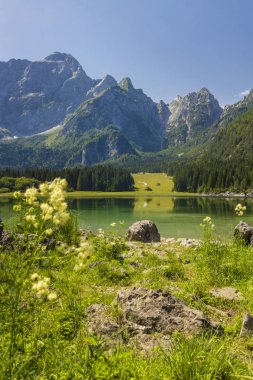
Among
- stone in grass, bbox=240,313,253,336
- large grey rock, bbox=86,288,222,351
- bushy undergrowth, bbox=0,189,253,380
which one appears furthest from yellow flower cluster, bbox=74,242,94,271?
stone in grass, bbox=240,313,253,336

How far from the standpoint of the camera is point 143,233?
89.8 feet

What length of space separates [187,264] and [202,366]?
11.2m

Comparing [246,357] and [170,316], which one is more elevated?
[170,316]

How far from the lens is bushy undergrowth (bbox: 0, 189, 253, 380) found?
422cm

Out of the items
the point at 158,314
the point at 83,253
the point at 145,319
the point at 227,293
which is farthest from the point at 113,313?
the point at 83,253

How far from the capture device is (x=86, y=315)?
8359mm

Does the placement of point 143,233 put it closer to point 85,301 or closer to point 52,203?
point 85,301

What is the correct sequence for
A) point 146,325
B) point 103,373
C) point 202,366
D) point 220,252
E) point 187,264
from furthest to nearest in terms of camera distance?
point 187,264, point 220,252, point 146,325, point 202,366, point 103,373

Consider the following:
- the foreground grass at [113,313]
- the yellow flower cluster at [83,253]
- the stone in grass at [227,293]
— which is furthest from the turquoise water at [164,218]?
the yellow flower cluster at [83,253]

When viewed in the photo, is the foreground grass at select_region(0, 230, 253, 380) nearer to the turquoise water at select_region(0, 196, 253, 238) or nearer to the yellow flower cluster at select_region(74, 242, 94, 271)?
the yellow flower cluster at select_region(74, 242, 94, 271)

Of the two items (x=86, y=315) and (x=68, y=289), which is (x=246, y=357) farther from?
(x=68, y=289)

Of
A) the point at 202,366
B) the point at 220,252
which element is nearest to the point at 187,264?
the point at 220,252

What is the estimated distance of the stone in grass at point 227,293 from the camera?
11.0m

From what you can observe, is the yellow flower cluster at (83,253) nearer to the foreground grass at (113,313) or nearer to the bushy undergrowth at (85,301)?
the bushy undergrowth at (85,301)
